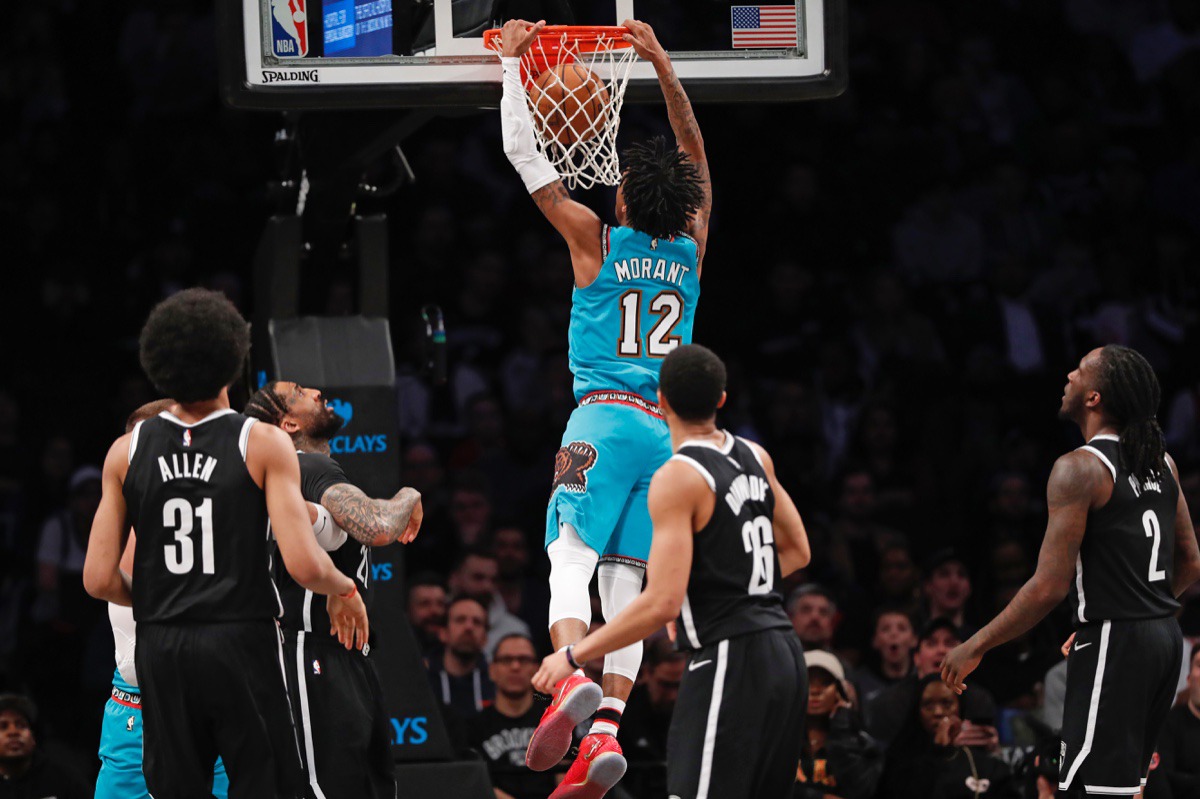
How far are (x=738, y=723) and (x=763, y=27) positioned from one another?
331cm

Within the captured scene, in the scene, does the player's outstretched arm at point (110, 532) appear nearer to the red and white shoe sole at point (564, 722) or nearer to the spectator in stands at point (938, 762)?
the red and white shoe sole at point (564, 722)

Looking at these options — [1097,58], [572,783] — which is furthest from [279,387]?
[1097,58]

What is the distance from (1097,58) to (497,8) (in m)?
8.55

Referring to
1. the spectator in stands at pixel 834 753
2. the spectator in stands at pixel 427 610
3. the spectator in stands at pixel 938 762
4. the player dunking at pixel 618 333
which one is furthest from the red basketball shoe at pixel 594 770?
the spectator in stands at pixel 427 610

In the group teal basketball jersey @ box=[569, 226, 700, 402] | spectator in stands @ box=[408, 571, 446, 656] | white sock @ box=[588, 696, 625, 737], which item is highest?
teal basketball jersey @ box=[569, 226, 700, 402]

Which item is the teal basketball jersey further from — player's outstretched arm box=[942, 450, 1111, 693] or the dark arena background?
the dark arena background

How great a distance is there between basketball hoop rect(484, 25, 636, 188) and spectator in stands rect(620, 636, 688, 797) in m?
3.29

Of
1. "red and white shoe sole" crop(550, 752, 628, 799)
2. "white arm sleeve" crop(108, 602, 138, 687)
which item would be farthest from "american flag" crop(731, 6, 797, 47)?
"white arm sleeve" crop(108, 602, 138, 687)

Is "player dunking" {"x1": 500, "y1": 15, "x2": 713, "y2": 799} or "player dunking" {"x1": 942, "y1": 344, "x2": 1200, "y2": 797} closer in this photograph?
"player dunking" {"x1": 942, "y1": 344, "x2": 1200, "y2": 797}

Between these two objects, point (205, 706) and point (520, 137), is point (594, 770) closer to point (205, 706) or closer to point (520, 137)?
point (205, 706)

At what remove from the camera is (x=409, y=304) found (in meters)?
12.5

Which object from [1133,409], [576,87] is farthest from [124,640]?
[1133,409]

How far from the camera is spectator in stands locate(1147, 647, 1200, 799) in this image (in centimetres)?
873

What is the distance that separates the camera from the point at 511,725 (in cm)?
909
